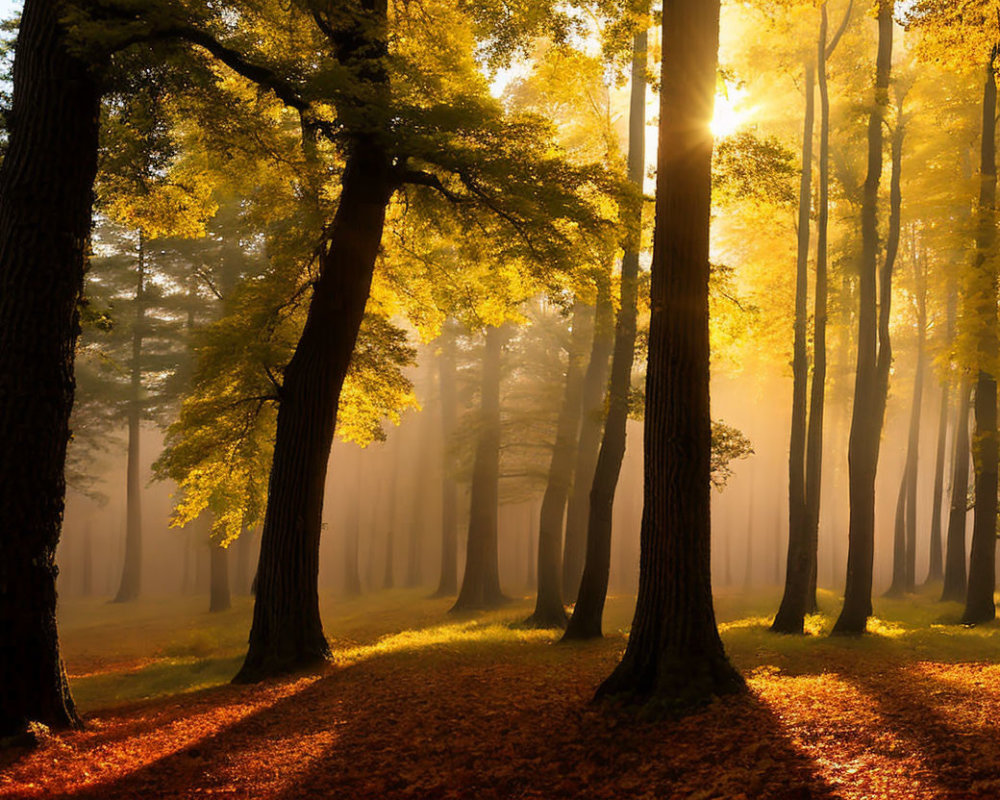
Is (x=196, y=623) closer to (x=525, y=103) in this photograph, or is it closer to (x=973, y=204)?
(x=525, y=103)

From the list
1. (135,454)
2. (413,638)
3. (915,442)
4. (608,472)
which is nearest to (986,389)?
(608,472)

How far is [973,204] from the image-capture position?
15812 millimetres

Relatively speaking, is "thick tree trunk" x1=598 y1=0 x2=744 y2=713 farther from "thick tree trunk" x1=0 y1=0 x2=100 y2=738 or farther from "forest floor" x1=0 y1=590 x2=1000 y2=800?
"thick tree trunk" x1=0 y1=0 x2=100 y2=738

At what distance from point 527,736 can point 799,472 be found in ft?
35.5

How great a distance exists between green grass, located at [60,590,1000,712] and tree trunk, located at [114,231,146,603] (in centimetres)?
105

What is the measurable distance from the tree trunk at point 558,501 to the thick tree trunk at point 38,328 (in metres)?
8.84

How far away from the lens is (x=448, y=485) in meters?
30.5

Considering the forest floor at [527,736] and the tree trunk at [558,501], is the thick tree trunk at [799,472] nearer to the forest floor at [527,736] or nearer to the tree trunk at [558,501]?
the forest floor at [527,736]

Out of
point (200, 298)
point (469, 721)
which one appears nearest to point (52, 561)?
point (469, 721)

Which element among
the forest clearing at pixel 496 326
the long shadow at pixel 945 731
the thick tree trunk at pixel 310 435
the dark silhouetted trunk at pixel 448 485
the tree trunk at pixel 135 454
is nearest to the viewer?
the long shadow at pixel 945 731

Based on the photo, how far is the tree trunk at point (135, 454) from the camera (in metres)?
26.6

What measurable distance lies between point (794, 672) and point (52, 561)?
322 inches

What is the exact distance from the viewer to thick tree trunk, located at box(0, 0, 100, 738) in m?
7.26

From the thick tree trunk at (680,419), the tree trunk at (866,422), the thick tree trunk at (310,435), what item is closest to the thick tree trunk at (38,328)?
the thick tree trunk at (310,435)
